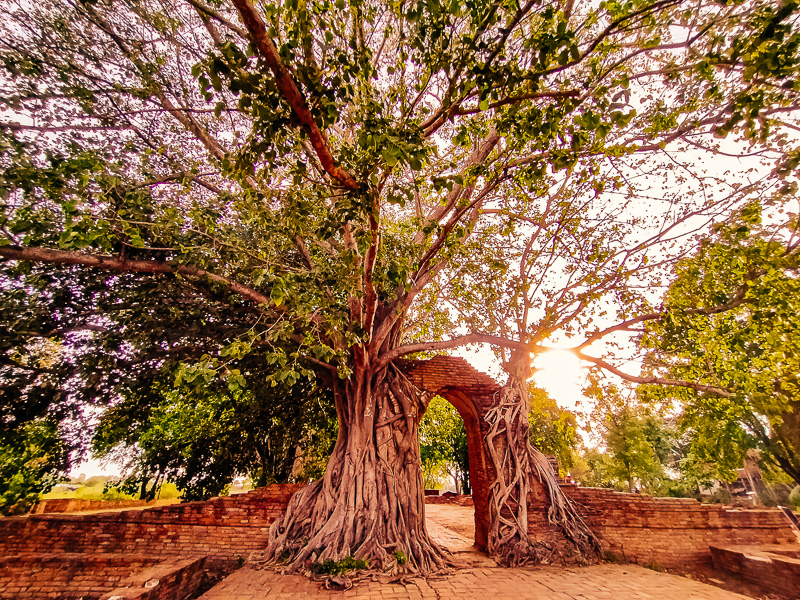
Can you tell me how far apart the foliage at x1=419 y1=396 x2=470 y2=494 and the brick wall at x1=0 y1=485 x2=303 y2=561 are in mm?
9602

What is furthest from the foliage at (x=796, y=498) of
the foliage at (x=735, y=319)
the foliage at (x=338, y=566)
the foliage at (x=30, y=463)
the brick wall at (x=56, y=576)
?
the foliage at (x=30, y=463)

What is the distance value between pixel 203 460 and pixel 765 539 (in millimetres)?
12756

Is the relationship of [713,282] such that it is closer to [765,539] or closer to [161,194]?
[765,539]

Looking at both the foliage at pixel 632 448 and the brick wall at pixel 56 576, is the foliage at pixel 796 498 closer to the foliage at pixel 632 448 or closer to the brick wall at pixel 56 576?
the foliage at pixel 632 448

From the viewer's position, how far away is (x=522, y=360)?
7828mm

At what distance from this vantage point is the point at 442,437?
17891mm

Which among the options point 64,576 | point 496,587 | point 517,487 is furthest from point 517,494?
point 64,576

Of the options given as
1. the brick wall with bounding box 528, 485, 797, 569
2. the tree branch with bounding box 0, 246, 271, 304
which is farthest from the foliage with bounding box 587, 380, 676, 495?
the tree branch with bounding box 0, 246, 271, 304

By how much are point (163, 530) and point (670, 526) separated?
32.9ft

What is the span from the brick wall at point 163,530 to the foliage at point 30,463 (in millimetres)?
1056

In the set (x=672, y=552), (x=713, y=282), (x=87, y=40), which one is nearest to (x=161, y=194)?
(x=87, y=40)

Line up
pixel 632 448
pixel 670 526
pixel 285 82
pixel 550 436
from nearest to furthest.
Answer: pixel 285 82
pixel 670 526
pixel 550 436
pixel 632 448

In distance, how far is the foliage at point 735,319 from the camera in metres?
5.03

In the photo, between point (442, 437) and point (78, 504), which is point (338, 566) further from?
point (78, 504)
